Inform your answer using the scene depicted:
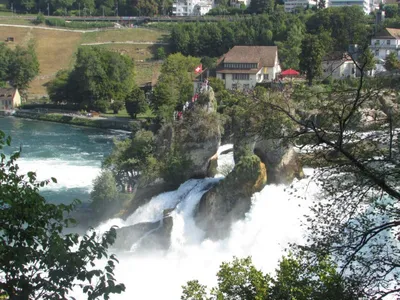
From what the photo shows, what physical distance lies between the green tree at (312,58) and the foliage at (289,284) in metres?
34.5

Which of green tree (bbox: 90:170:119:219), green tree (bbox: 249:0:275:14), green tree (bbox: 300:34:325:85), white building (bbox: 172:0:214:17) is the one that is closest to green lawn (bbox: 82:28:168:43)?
green tree (bbox: 249:0:275:14)

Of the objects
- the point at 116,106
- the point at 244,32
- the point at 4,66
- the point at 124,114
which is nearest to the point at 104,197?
the point at 124,114

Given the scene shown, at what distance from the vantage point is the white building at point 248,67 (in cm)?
A: 5069

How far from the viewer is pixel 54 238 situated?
22.6ft

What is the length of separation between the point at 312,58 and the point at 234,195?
23.5 metres

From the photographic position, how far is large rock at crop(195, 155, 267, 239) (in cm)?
2142

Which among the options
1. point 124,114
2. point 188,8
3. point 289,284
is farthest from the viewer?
point 188,8

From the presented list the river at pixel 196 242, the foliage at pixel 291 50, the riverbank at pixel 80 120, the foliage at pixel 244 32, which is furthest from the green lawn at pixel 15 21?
the river at pixel 196 242

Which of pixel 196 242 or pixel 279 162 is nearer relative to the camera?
pixel 196 242

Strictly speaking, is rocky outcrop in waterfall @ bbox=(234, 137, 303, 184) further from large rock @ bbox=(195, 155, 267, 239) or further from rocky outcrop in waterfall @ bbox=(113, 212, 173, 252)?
rocky outcrop in waterfall @ bbox=(113, 212, 173, 252)

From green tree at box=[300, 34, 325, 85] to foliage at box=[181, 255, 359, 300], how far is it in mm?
34534

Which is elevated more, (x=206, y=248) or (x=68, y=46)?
(x=68, y=46)

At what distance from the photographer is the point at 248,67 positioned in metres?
51.4

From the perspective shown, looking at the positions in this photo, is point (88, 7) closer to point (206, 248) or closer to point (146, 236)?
point (146, 236)
